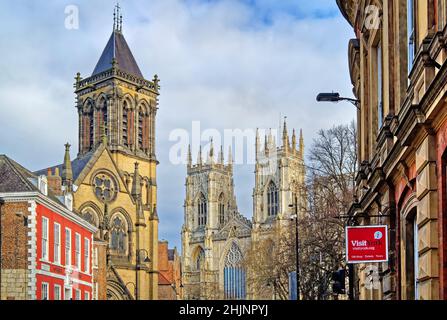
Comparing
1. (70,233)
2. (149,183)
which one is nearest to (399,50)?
(70,233)

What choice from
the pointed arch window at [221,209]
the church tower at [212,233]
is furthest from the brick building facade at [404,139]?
the pointed arch window at [221,209]

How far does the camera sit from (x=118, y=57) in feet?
305

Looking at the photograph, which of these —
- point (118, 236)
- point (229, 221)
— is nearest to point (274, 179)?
point (229, 221)

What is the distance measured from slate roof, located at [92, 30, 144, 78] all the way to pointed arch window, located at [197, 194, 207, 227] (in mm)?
52798

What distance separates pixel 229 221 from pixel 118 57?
49701mm

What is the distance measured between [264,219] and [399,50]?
116 m

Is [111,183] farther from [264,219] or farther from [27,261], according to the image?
[264,219]

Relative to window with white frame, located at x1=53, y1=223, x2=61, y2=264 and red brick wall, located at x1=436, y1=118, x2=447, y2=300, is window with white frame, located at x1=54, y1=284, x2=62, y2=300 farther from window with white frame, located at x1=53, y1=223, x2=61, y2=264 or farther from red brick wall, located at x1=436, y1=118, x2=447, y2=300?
red brick wall, located at x1=436, y1=118, x2=447, y2=300

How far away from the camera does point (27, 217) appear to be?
3625cm

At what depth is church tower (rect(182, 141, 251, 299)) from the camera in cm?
12975

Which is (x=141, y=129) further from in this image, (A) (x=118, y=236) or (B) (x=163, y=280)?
(A) (x=118, y=236)

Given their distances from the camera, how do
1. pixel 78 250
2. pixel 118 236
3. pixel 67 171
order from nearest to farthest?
pixel 78 250
pixel 67 171
pixel 118 236

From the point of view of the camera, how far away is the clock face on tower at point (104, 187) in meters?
72.7

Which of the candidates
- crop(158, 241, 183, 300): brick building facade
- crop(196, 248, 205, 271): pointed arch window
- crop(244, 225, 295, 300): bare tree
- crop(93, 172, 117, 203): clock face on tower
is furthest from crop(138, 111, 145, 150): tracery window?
crop(196, 248, 205, 271): pointed arch window
